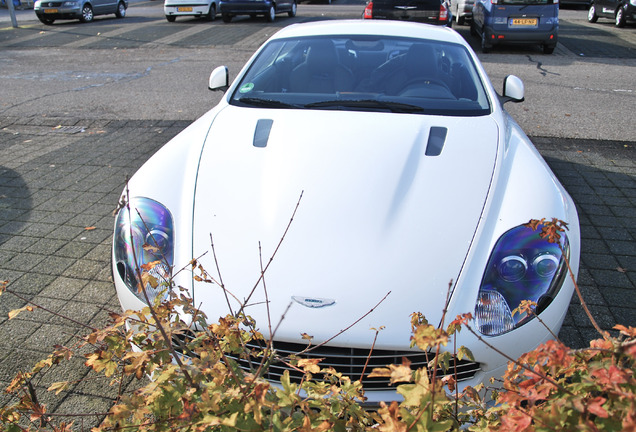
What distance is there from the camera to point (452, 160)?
9.17 feet

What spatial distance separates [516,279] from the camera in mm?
2252

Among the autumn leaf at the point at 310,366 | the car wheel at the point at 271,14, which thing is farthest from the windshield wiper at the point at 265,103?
the car wheel at the point at 271,14

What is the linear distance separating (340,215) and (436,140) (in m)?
0.87

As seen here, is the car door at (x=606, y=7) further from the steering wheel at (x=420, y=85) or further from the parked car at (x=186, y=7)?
the steering wheel at (x=420, y=85)

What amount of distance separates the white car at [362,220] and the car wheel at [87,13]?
704 inches

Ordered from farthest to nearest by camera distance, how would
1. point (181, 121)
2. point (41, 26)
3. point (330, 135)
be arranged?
point (41, 26)
point (181, 121)
point (330, 135)

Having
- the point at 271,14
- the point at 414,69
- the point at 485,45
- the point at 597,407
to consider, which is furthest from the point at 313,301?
the point at 271,14

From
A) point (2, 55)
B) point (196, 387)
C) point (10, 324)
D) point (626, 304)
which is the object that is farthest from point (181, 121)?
point (2, 55)

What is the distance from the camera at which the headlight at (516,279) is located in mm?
2156

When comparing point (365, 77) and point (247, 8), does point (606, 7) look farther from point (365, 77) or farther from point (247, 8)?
point (365, 77)

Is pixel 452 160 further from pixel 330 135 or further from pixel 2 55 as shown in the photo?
pixel 2 55

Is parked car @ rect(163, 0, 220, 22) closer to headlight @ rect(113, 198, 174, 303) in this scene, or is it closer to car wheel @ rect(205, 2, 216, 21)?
car wheel @ rect(205, 2, 216, 21)

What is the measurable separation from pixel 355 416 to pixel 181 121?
6.23 m

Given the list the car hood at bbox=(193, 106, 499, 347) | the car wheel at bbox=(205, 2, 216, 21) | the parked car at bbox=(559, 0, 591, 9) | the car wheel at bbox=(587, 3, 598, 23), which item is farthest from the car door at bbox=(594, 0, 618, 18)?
the car hood at bbox=(193, 106, 499, 347)
